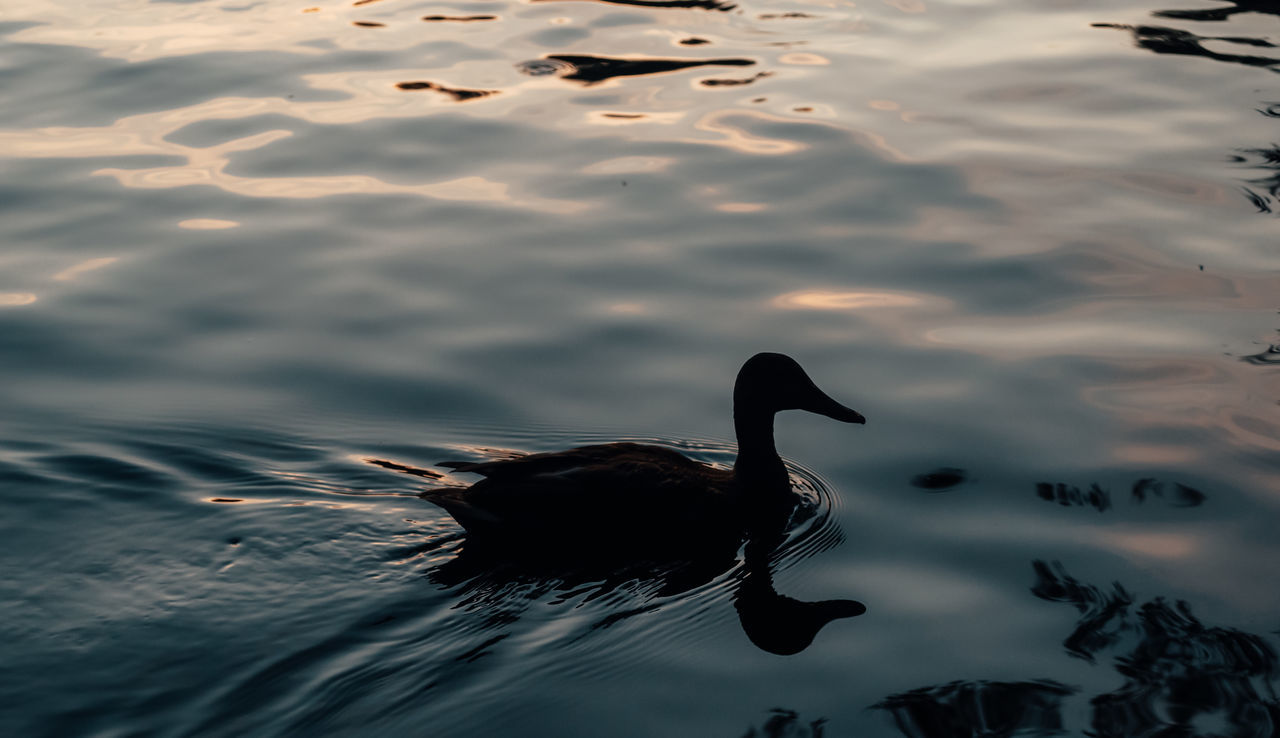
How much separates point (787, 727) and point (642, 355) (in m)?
3.49

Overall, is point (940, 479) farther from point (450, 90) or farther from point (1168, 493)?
point (450, 90)

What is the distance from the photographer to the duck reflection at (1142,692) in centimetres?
499

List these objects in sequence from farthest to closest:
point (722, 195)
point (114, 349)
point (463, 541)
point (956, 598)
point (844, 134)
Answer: point (844, 134), point (722, 195), point (114, 349), point (463, 541), point (956, 598)

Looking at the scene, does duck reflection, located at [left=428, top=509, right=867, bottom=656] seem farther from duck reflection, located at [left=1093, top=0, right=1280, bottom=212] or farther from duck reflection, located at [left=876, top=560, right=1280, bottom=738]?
duck reflection, located at [left=1093, top=0, right=1280, bottom=212]

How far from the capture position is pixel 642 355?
8188 millimetres

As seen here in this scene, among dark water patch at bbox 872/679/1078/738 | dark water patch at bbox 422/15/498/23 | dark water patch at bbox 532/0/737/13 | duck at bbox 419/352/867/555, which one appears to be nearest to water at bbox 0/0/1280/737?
dark water patch at bbox 872/679/1078/738

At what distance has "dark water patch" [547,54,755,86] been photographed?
13.5 metres

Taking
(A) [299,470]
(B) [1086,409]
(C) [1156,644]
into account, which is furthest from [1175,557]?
(A) [299,470]

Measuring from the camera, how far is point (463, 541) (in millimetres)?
6488

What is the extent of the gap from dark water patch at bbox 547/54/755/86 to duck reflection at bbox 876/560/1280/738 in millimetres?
8822

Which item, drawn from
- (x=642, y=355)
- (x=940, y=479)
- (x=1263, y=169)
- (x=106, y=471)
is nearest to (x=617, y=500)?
(x=940, y=479)

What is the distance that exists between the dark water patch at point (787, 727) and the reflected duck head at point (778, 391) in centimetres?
221

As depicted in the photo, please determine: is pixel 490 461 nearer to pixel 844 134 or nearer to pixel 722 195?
pixel 722 195

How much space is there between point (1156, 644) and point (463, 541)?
298cm
